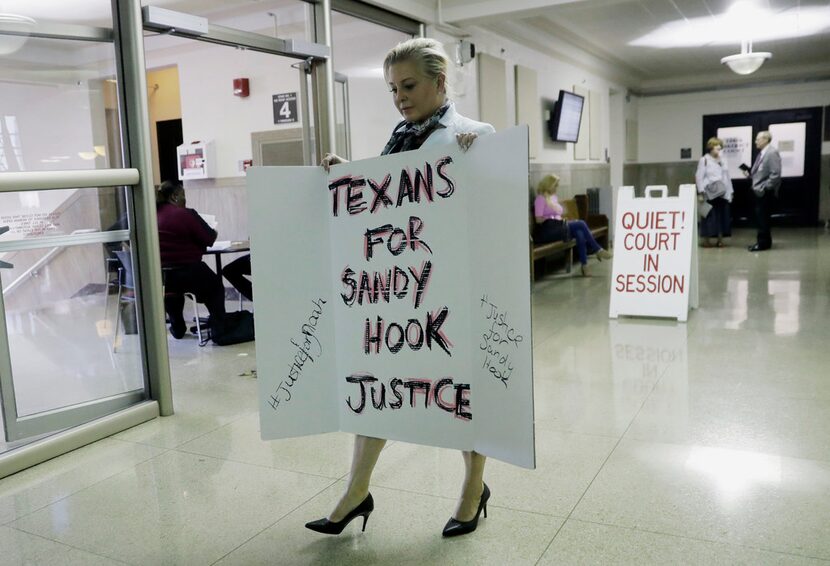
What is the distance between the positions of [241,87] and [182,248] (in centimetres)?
217

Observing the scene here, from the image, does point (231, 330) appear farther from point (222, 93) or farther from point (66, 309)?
point (222, 93)

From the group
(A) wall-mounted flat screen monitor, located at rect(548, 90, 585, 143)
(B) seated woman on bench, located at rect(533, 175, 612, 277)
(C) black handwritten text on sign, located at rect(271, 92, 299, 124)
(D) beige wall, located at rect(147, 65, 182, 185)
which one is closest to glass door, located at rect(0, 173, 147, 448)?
(C) black handwritten text on sign, located at rect(271, 92, 299, 124)

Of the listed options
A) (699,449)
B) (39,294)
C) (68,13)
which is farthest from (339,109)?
(699,449)

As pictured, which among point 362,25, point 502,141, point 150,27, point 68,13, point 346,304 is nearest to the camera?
point 502,141

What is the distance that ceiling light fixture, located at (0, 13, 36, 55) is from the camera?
2920mm

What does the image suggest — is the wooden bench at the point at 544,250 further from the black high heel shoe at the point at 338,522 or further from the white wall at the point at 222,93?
the black high heel shoe at the point at 338,522

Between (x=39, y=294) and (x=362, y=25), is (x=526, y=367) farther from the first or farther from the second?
(x=362, y=25)

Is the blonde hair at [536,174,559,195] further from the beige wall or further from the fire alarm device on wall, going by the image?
the beige wall

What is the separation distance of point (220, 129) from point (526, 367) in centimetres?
589

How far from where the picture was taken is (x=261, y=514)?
7.89 ft

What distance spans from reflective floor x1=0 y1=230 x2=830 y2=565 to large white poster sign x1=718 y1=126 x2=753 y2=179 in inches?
421

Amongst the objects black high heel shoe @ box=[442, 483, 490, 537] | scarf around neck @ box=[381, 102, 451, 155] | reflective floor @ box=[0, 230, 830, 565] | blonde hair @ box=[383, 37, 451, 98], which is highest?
blonde hair @ box=[383, 37, 451, 98]

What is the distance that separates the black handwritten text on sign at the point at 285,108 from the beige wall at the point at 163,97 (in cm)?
346

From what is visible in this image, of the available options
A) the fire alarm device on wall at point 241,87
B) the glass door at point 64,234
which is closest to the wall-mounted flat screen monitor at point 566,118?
the fire alarm device on wall at point 241,87
